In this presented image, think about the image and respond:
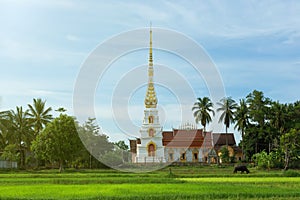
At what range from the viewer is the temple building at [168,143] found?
5834 cm

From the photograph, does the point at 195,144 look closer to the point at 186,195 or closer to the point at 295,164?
the point at 295,164

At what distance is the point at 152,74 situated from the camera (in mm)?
59938

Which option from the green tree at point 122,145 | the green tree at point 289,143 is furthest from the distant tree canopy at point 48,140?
the green tree at point 289,143

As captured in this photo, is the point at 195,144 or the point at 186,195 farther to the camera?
the point at 195,144

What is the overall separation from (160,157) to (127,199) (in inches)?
1624

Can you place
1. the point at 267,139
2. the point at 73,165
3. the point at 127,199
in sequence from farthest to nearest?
1. the point at 267,139
2. the point at 73,165
3. the point at 127,199

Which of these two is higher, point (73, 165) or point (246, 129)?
point (246, 129)

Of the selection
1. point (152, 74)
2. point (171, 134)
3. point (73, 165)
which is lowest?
point (73, 165)

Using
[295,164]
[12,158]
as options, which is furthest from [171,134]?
[12,158]

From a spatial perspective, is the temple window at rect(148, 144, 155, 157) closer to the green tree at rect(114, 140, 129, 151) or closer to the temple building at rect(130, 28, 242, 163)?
the temple building at rect(130, 28, 242, 163)

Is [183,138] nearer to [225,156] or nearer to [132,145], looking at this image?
[132,145]

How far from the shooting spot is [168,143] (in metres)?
61.0

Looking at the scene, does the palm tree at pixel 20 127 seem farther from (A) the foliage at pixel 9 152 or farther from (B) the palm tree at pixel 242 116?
(B) the palm tree at pixel 242 116

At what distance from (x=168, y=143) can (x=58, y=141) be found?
2332 cm
